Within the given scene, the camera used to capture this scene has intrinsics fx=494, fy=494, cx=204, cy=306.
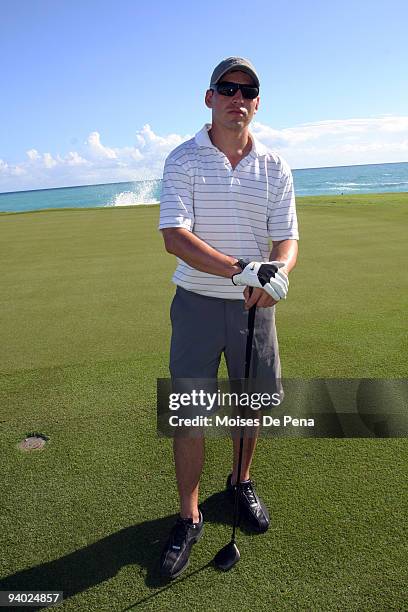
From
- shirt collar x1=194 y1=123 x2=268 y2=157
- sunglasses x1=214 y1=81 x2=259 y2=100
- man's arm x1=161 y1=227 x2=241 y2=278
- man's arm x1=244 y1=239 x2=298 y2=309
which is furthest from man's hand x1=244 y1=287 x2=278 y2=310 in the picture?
sunglasses x1=214 y1=81 x2=259 y2=100

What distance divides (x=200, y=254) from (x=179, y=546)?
1328mm

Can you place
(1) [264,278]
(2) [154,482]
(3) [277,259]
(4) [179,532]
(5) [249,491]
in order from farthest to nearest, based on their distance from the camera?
(2) [154,482], (5) [249,491], (3) [277,259], (4) [179,532], (1) [264,278]

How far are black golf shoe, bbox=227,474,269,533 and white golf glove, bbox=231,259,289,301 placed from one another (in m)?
1.06

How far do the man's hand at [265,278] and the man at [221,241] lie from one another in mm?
11

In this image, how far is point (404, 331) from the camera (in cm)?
476

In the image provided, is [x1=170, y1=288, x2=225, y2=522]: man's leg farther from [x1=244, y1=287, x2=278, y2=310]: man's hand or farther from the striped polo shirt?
[x1=244, y1=287, x2=278, y2=310]: man's hand

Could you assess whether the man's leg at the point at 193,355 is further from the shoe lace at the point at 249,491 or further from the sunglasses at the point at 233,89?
the sunglasses at the point at 233,89

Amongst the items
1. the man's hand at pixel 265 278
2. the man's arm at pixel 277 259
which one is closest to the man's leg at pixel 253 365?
the man's arm at pixel 277 259

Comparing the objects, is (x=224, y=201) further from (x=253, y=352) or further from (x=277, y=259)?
(x=253, y=352)

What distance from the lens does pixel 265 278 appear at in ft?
6.86

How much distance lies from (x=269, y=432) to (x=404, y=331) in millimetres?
2229

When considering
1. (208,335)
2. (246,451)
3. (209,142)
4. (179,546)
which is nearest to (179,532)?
(179,546)

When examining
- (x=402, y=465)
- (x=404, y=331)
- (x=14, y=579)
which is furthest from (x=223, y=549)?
(x=404, y=331)

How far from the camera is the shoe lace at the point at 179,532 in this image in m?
2.26
